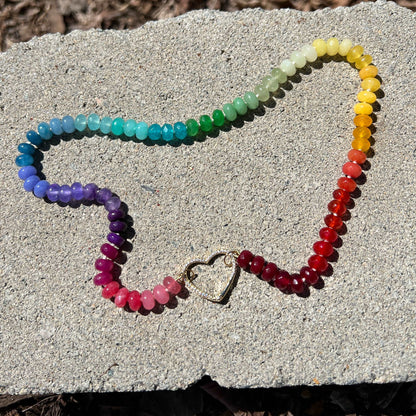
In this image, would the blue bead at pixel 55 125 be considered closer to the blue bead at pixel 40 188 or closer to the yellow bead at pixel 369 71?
the blue bead at pixel 40 188

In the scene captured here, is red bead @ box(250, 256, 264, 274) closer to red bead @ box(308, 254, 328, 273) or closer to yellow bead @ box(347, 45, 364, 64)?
red bead @ box(308, 254, 328, 273)

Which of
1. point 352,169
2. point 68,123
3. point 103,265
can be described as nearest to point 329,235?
point 352,169

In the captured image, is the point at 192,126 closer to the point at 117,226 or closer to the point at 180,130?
the point at 180,130

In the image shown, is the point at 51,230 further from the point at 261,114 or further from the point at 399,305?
the point at 399,305

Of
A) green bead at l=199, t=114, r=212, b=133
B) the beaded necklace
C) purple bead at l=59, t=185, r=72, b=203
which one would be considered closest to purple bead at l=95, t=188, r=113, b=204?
the beaded necklace

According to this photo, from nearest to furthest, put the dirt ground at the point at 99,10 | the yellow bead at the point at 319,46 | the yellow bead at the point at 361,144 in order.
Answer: the yellow bead at the point at 361,144
the yellow bead at the point at 319,46
the dirt ground at the point at 99,10

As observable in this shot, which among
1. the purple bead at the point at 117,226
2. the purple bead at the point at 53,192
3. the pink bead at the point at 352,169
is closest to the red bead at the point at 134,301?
the purple bead at the point at 117,226
